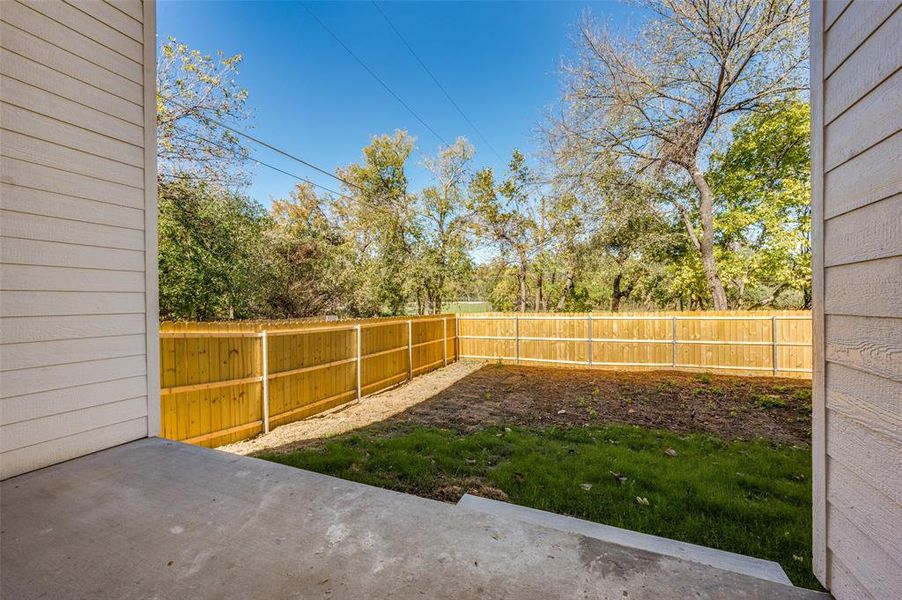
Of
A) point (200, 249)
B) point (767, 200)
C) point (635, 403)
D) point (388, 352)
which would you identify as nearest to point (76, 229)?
point (388, 352)

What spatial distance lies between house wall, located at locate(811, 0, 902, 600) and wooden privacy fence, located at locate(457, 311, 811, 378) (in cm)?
787

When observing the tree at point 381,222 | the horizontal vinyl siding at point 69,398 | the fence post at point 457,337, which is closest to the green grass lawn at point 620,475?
the horizontal vinyl siding at point 69,398

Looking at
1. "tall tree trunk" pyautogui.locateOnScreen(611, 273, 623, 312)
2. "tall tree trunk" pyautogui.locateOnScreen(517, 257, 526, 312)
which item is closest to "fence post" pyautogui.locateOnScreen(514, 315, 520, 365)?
"tall tree trunk" pyautogui.locateOnScreen(517, 257, 526, 312)

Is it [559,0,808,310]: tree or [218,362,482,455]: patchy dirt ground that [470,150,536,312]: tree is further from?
[218,362,482,455]: patchy dirt ground

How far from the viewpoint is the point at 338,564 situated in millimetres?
1082

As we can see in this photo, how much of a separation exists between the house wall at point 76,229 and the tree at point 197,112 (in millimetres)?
6141

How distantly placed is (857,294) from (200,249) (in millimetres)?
9318

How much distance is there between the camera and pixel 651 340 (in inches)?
322

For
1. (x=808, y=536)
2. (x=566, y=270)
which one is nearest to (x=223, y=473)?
(x=808, y=536)

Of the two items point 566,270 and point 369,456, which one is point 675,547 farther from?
point 566,270

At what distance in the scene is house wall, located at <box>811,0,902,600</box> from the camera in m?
0.82

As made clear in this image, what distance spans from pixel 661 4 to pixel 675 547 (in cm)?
1007

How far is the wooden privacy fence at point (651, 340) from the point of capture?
23.8ft

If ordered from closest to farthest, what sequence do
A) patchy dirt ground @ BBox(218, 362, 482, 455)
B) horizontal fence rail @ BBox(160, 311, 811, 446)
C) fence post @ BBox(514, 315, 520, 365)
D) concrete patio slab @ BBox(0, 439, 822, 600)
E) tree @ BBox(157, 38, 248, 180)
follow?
concrete patio slab @ BBox(0, 439, 822, 600) → horizontal fence rail @ BBox(160, 311, 811, 446) → patchy dirt ground @ BBox(218, 362, 482, 455) → tree @ BBox(157, 38, 248, 180) → fence post @ BBox(514, 315, 520, 365)
